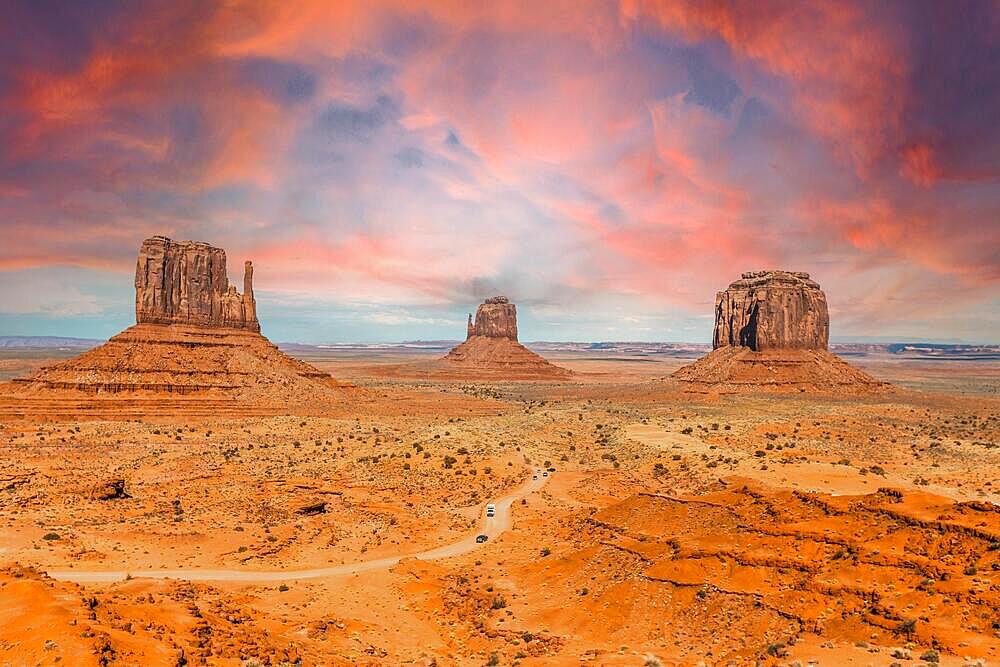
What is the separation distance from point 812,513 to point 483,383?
422ft

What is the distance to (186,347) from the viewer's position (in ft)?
260

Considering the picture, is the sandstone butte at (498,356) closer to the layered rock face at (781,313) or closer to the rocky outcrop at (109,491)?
the layered rock face at (781,313)

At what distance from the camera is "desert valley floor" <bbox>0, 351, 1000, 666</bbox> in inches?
570

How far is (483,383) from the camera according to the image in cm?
14838

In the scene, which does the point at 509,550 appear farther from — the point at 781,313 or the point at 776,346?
the point at 781,313

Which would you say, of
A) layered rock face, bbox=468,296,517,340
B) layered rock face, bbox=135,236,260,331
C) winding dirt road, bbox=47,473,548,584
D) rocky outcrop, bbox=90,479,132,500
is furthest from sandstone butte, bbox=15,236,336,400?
layered rock face, bbox=468,296,517,340

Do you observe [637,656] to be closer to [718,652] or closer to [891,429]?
[718,652]

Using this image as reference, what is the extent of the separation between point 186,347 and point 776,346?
9861cm

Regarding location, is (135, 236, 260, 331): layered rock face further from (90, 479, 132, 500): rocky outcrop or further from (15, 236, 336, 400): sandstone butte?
(90, 479, 132, 500): rocky outcrop

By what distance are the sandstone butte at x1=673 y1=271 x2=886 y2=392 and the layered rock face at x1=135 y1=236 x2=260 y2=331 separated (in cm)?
7764

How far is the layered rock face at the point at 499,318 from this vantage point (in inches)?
7618

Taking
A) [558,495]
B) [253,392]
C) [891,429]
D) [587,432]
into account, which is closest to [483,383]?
[253,392]

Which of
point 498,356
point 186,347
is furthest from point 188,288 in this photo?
point 498,356

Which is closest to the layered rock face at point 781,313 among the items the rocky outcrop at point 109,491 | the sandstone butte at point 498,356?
the sandstone butte at point 498,356
